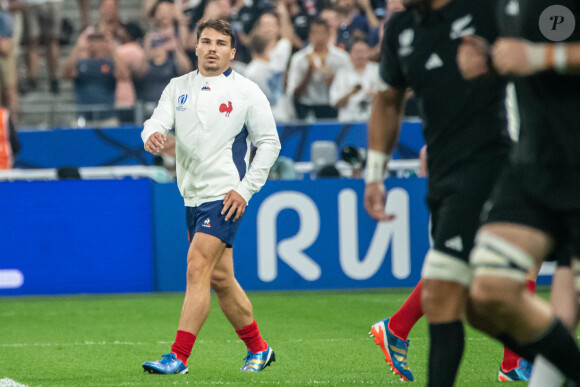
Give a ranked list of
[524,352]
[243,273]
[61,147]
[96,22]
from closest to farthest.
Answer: [524,352]
[243,273]
[61,147]
[96,22]

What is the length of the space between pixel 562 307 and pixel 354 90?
9.29 metres

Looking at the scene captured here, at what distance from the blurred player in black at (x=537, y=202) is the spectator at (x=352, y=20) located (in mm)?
10524

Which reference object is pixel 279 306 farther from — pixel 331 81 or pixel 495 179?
pixel 495 179

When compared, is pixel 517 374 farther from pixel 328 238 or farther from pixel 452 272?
pixel 328 238

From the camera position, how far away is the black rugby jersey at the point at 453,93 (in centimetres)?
464

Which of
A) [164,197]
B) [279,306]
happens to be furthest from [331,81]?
[279,306]

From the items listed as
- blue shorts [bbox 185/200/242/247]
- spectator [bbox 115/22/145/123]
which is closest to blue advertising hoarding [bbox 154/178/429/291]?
spectator [bbox 115/22/145/123]

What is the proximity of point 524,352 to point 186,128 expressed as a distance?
9.68ft

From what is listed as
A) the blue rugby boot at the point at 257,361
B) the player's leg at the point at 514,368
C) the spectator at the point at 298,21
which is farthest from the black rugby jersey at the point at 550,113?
the spectator at the point at 298,21

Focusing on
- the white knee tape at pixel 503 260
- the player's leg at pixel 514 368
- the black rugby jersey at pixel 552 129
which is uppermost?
the black rugby jersey at pixel 552 129

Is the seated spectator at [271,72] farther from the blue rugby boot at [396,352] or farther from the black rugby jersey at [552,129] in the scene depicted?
the black rugby jersey at [552,129]

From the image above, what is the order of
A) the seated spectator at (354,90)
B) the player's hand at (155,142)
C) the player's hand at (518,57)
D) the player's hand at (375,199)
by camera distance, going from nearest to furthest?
the player's hand at (518,57) → the player's hand at (375,199) → the player's hand at (155,142) → the seated spectator at (354,90)

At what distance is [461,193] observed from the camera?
4.57 meters

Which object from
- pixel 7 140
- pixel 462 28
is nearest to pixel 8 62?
pixel 7 140
